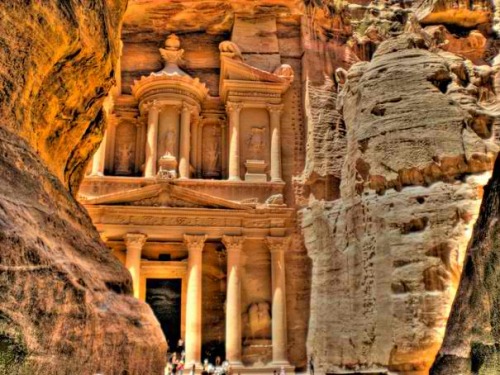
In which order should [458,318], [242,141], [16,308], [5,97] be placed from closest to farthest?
[16,308] < [5,97] < [458,318] < [242,141]

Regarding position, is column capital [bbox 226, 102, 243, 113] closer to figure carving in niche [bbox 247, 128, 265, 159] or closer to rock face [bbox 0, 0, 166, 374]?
figure carving in niche [bbox 247, 128, 265, 159]

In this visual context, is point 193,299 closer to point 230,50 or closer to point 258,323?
point 258,323

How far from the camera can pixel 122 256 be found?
21.6 meters

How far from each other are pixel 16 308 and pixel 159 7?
25423 mm

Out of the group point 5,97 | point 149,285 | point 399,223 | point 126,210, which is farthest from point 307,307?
point 5,97

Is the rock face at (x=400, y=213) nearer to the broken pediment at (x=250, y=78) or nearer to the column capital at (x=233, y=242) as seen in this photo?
the column capital at (x=233, y=242)

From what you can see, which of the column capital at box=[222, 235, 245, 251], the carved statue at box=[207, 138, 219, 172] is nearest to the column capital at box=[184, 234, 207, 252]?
the column capital at box=[222, 235, 245, 251]

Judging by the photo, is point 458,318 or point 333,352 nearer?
point 458,318

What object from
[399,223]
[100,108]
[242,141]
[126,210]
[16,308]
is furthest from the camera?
[242,141]

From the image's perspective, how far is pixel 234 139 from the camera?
24.1m

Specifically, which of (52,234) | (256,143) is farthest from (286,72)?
(52,234)

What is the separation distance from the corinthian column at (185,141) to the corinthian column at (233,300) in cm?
409

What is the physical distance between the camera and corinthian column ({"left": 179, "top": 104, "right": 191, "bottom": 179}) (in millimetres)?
23641

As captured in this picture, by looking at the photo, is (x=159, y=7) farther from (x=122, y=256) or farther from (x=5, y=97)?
(x=5, y=97)
